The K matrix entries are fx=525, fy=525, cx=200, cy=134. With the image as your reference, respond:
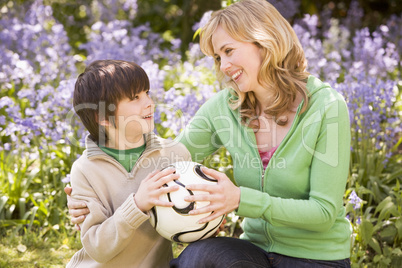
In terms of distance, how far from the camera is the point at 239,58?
270 cm

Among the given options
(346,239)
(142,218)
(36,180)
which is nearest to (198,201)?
(142,218)

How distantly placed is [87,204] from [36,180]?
6.00 ft

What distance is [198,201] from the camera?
233 centimetres

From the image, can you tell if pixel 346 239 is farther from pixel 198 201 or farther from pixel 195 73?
pixel 195 73

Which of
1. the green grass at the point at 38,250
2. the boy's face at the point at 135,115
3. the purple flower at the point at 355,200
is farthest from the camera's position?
the green grass at the point at 38,250

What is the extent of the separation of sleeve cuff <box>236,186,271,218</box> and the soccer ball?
129mm

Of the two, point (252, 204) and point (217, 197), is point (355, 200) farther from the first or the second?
point (217, 197)

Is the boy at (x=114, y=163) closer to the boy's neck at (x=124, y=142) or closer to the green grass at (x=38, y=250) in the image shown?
the boy's neck at (x=124, y=142)

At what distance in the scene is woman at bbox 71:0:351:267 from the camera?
2418mm

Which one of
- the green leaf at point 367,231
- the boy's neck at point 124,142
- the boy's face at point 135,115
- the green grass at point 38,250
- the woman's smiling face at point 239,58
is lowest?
the green grass at point 38,250

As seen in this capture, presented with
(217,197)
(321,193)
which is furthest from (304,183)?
(217,197)

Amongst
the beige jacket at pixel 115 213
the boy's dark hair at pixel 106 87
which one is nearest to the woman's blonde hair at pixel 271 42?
the boy's dark hair at pixel 106 87

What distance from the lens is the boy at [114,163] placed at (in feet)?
7.95

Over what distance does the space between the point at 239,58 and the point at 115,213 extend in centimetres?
100
